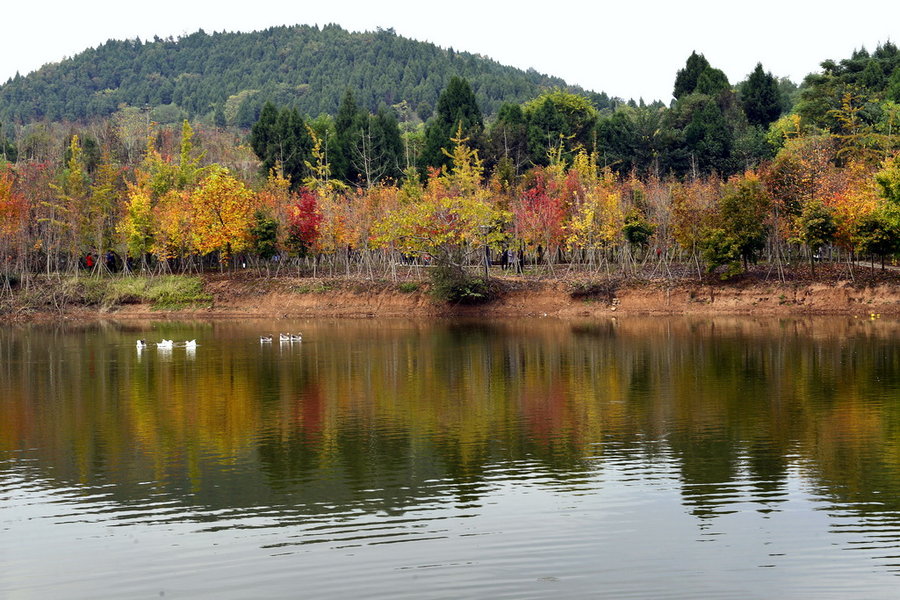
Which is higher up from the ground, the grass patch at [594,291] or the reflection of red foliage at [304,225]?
the reflection of red foliage at [304,225]

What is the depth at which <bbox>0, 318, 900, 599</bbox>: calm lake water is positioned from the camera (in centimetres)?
1500

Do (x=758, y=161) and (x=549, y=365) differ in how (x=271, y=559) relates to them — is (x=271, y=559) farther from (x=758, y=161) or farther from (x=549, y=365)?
(x=758, y=161)

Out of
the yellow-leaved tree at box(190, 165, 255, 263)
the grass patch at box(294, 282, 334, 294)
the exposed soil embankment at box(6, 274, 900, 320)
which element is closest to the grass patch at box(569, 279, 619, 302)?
the exposed soil embankment at box(6, 274, 900, 320)

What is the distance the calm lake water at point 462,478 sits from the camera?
15000 mm

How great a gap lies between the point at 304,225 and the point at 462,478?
52098mm

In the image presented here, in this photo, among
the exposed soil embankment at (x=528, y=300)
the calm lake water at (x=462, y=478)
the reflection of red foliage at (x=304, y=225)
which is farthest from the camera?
the reflection of red foliage at (x=304, y=225)

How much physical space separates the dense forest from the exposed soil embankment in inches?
67.0

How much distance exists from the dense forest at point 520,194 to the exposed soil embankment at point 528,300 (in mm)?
1702

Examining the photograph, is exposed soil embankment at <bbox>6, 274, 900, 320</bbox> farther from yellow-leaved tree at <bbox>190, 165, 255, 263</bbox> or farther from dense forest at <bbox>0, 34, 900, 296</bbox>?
yellow-leaved tree at <bbox>190, 165, 255, 263</bbox>

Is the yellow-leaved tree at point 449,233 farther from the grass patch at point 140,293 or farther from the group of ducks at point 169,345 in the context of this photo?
the group of ducks at point 169,345

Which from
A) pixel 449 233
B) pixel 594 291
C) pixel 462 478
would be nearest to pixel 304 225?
pixel 449 233

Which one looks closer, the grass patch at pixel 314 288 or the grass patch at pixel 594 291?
the grass patch at pixel 594 291

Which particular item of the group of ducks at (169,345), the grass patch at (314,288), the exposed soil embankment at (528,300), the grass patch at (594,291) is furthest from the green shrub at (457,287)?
the group of ducks at (169,345)

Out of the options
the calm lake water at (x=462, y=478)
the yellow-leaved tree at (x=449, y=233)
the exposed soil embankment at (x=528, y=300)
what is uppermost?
the yellow-leaved tree at (x=449, y=233)
